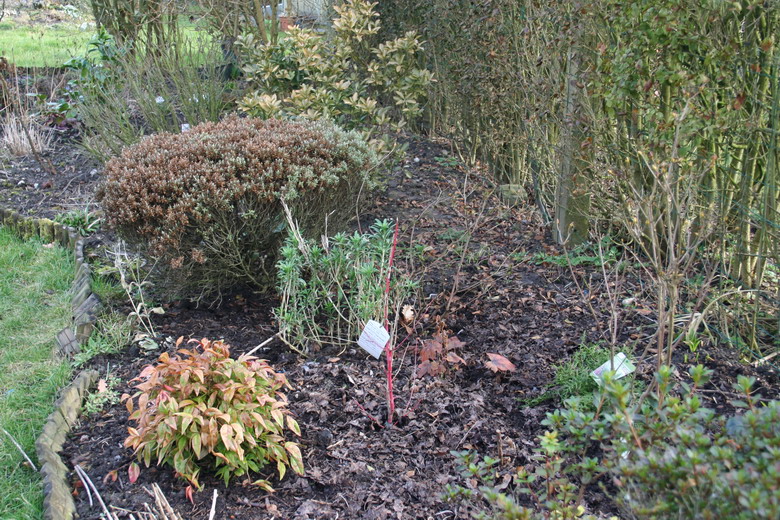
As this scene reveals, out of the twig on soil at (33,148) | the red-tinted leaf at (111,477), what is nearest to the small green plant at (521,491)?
the red-tinted leaf at (111,477)

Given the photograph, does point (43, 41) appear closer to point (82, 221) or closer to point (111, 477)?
point (82, 221)

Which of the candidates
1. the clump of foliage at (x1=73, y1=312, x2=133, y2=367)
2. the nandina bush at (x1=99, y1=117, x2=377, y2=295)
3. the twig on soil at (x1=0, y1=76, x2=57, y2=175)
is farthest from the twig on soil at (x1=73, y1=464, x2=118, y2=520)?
the twig on soil at (x1=0, y1=76, x2=57, y2=175)

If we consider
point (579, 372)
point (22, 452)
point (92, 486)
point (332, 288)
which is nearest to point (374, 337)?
point (332, 288)

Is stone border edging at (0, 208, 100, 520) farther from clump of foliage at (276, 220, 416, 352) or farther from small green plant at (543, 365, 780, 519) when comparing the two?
Result: small green plant at (543, 365, 780, 519)

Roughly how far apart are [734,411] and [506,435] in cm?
105

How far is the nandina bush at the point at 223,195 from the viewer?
3.79m

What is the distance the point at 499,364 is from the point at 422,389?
420mm

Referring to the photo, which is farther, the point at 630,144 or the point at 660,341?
the point at 630,144

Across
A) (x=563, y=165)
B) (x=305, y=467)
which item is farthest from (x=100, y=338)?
(x=563, y=165)

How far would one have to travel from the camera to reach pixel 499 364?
132 inches

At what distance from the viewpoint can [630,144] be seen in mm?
4215

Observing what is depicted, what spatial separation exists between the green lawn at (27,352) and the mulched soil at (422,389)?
0.23 m

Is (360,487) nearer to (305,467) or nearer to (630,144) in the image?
(305,467)

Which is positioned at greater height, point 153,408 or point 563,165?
point 563,165
